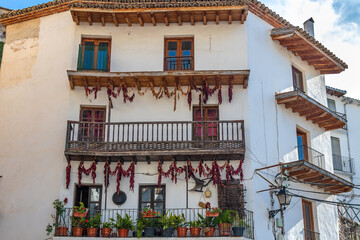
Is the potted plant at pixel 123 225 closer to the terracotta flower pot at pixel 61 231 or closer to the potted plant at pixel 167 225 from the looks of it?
the potted plant at pixel 167 225

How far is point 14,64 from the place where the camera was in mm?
21406

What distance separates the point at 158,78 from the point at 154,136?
2.00 meters

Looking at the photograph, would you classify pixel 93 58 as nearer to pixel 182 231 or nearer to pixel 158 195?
pixel 158 195

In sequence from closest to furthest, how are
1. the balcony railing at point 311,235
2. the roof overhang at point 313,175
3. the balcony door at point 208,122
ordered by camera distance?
the balcony door at point 208,122 < the roof overhang at point 313,175 < the balcony railing at point 311,235

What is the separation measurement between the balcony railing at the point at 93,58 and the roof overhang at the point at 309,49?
6354 mm

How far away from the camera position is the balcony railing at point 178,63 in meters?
20.4

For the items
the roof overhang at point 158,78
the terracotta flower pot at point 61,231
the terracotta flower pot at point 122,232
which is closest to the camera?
the terracotta flower pot at point 122,232

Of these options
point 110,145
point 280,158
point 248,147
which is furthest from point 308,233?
point 110,145

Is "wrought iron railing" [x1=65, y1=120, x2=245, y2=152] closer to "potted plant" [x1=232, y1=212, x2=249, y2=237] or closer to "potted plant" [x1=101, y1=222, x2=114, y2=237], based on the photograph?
"potted plant" [x1=232, y1=212, x2=249, y2=237]

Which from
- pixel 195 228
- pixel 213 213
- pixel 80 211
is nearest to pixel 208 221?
pixel 213 213

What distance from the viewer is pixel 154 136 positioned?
19.3 m

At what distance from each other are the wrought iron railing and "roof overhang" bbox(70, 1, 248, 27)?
3920 mm

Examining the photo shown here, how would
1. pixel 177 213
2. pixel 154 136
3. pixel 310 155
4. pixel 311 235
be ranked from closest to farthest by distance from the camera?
pixel 177 213, pixel 154 136, pixel 311 235, pixel 310 155

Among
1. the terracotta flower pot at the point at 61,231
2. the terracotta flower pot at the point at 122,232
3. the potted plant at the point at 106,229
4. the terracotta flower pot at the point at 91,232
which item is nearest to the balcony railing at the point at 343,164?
the terracotta flower pot at the point at 122,232
